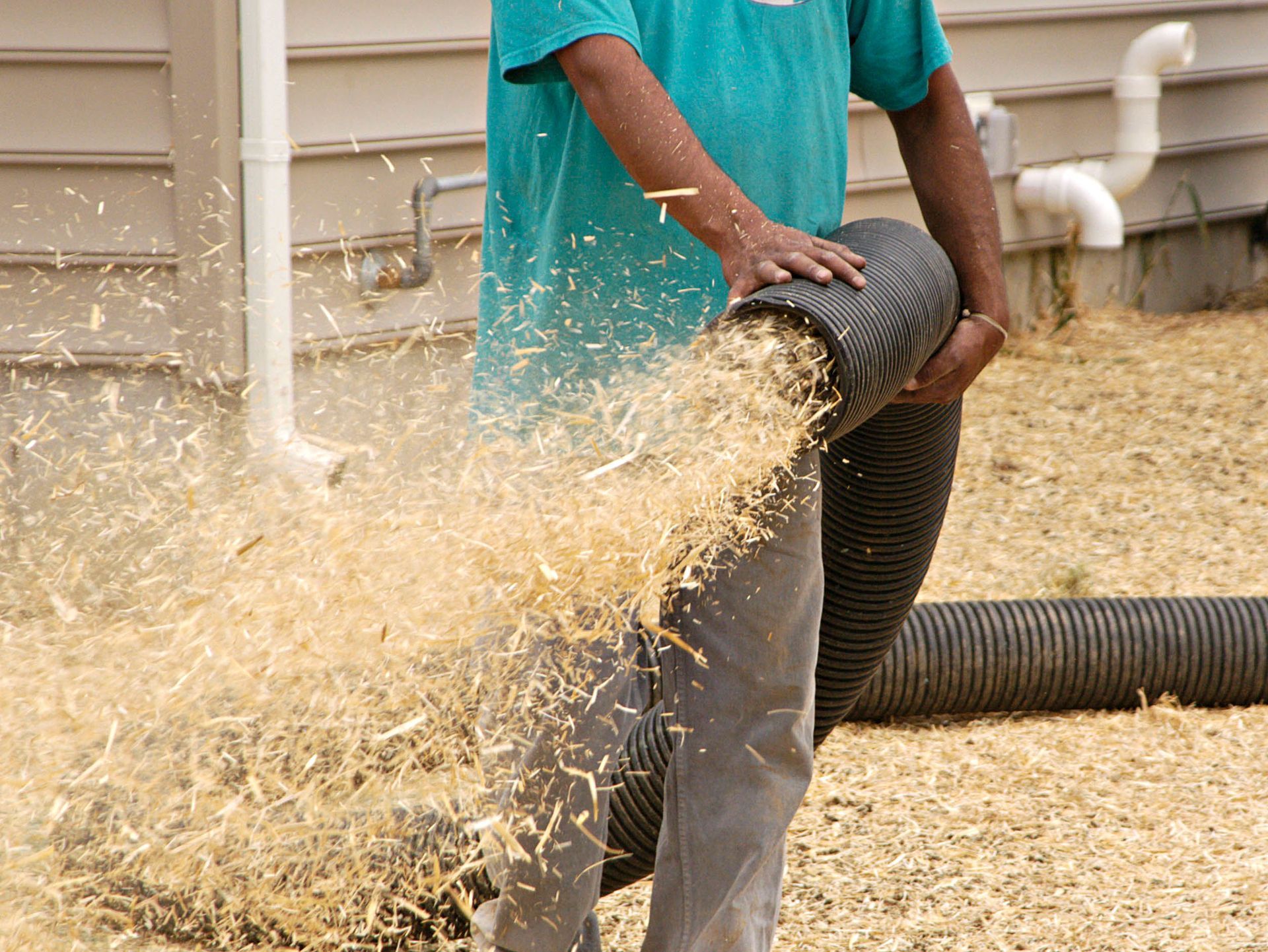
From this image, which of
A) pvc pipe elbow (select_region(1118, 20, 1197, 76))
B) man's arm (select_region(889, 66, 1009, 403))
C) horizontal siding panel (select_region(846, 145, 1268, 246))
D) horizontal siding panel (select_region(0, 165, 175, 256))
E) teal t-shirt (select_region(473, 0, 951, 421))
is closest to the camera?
teal t-shirt (select_region(473, 0, 951, 421))

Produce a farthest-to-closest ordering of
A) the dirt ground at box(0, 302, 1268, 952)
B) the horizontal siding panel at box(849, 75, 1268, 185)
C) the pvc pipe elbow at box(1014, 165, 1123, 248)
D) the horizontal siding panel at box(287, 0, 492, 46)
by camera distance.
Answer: the pvc pipe elbow at box(1014, 165, 1123, 248)
the horizontal siding panel at box(849, 75, 1268, 185)
the horizontal siding panel at box(287, 0, 492, 46)
the dirt ground at box(0, 302, 1268, 952)

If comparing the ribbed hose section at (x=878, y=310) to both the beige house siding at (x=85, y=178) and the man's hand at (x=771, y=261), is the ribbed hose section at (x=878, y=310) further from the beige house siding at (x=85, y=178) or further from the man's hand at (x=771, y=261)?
the beige house siding at (x=85, y=178)

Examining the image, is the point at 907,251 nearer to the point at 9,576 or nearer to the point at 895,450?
the point at 895,450

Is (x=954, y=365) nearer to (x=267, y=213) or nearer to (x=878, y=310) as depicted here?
(x=878, y=310)

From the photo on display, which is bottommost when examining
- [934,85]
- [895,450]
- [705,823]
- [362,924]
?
[362,924]

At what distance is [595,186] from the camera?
2004mm

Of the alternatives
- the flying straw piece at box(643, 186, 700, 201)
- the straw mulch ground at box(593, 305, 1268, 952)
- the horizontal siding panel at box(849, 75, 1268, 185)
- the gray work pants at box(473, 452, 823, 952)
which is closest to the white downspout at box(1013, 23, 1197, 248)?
the horizontal siding panel at box(849, 75, 1268, 185)

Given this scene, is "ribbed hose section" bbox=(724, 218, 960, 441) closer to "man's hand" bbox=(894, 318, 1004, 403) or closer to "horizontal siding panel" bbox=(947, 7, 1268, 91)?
"man's hand" bbox=(894, 318, 1004, 403)

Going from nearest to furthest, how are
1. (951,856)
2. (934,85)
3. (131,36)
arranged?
(934,85) < (951,856) < (131,36)

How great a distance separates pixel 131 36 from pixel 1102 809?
322cm

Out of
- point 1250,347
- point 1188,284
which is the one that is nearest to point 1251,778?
point 1250,347

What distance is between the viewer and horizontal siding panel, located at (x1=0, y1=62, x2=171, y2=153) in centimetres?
378

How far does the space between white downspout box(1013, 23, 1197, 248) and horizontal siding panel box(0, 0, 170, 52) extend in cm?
414

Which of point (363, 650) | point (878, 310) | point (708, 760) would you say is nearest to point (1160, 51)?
point (878, 310)
